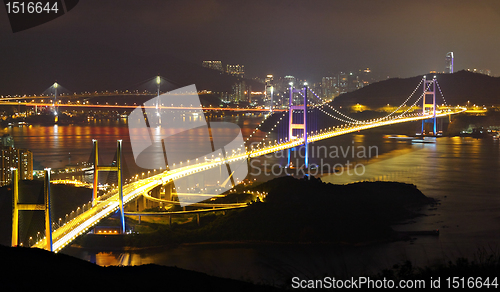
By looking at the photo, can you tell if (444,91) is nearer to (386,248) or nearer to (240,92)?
(240,92)

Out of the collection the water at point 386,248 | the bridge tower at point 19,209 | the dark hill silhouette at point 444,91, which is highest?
the dark hill silhouette at point 444,91

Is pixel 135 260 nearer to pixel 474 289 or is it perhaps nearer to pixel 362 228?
pixel 362 228

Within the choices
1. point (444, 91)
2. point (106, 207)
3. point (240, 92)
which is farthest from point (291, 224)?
point (240, 92)

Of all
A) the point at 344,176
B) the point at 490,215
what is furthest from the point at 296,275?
the point at 344,176

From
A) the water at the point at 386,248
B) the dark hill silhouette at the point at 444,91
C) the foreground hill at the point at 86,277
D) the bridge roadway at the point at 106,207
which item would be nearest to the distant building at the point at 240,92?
the dark hill silhouette at the point at 444,91

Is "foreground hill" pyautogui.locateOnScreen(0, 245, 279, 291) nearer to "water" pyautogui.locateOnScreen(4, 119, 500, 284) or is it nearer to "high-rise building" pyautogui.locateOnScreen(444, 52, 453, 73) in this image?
"water" pyautogui.locateOnScreen(4, 119, 500, 284)

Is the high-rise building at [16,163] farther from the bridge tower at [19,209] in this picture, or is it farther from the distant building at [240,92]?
the distant building at [240,92]
